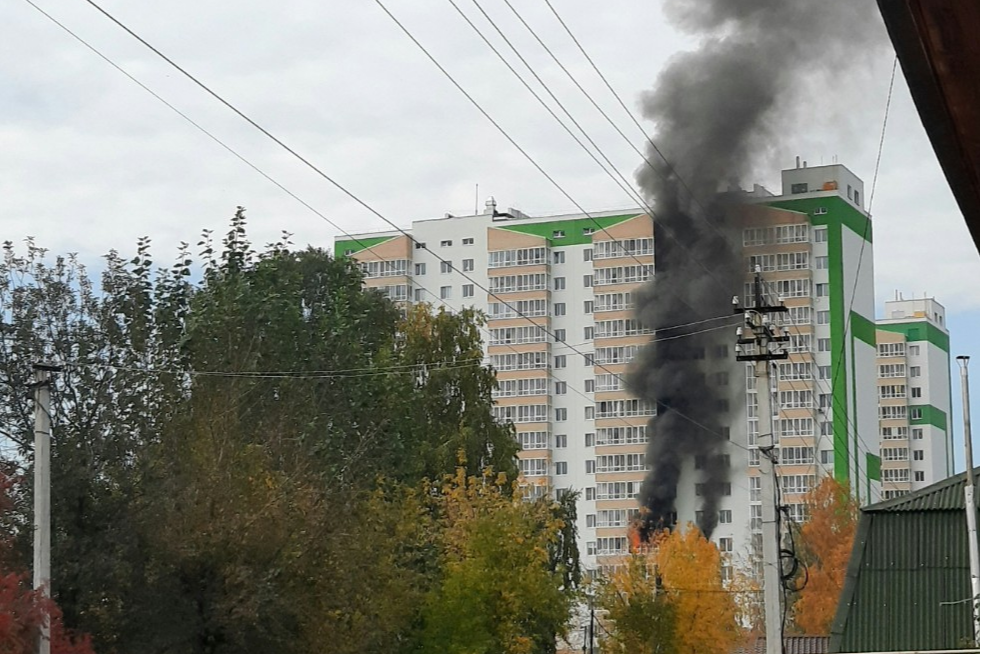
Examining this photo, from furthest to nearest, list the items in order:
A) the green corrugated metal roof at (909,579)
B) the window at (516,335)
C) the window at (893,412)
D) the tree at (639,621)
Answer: the window at (893,412)
the window at (516,335)
the tree at (639,621)
the green corrugated metal roof at (909,579)

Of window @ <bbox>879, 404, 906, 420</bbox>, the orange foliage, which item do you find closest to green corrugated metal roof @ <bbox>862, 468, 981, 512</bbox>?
the orange foliage

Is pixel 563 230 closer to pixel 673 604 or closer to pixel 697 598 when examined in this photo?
pixel 697 598

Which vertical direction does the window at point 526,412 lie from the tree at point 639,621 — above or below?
above

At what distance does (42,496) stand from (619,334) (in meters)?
92.6

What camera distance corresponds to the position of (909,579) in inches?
1145

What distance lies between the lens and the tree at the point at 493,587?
3809 cm

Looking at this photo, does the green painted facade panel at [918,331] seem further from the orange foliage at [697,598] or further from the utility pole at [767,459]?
the utility pole at [767,459]

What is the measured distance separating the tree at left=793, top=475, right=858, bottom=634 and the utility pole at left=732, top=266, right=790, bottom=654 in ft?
116

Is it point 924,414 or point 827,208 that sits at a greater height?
point 827,208

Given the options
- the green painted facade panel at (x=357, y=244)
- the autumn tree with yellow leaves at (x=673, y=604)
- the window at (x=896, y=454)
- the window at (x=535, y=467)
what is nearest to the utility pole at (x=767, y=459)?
the autumn tree with yellow leaves at (x=673, y=604)

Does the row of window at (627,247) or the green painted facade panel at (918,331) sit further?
the green painted facade panel at (918,331)

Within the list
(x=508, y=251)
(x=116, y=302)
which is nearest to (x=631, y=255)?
(x=508, y=251)

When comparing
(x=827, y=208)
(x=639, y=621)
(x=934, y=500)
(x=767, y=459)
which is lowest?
(x=639, y=621)

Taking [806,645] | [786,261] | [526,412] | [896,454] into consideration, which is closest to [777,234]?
[786,261]
